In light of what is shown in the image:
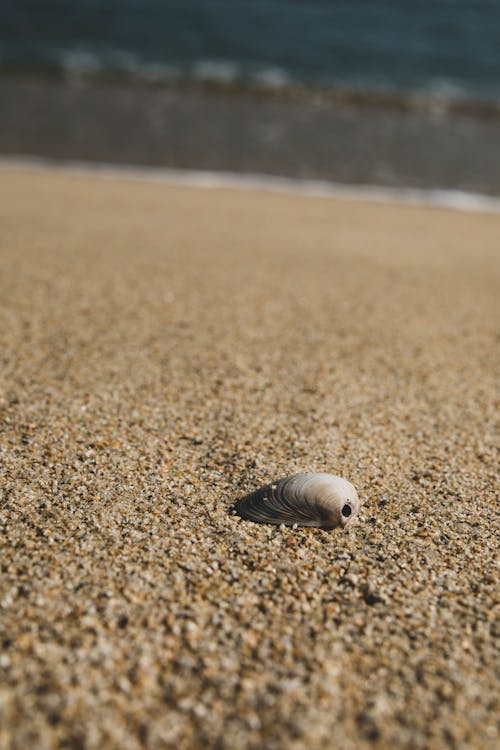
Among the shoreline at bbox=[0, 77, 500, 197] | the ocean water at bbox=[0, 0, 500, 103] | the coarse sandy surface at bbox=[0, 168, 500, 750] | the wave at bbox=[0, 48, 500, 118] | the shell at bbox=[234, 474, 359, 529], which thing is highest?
the ocean water at bbox=[0, 0, 500, 103]

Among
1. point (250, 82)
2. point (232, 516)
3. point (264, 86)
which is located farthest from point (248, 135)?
point (232, 516)

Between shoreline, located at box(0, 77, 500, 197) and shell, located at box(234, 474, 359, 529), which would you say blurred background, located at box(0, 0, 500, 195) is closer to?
shoreline, located at box(0, 77, 500, 197)

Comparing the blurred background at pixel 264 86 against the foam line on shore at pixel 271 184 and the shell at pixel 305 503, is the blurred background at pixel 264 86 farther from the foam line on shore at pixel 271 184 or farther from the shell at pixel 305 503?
the shell at pixel 305 503

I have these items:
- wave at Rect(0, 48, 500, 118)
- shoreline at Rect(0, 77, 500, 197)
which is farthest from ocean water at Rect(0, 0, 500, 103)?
shoreline at Rect(0, 77, 500, 197)

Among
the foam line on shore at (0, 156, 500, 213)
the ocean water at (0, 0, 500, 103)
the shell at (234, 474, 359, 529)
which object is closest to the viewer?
the shell at (234, 474, 359, 529)

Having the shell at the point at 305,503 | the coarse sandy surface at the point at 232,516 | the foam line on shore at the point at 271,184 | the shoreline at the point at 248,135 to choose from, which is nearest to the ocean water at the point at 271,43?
the shoreline at the point at 248,135
